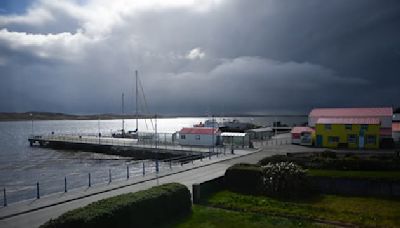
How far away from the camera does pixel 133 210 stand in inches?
528

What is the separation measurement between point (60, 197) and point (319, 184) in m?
16.6

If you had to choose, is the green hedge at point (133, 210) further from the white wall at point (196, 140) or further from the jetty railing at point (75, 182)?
the white wall at point (196, 140)

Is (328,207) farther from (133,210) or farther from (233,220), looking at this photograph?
(133,210)

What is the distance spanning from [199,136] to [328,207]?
44093 mm

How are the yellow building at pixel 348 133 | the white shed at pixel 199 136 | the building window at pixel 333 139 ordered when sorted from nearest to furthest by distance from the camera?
the yellow building at pixel 348 133
the building window at pixel 333 139
the white shed at pixel 199 136

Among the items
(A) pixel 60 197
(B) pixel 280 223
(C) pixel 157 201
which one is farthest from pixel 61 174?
(B) pixel 280 223

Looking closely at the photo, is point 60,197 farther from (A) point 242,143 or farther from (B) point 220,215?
(A) point 242,143

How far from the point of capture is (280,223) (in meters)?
14.9

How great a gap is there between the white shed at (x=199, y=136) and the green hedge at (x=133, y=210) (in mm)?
41981

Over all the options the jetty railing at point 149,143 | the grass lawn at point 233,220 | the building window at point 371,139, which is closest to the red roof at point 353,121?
the building window at point 371,139

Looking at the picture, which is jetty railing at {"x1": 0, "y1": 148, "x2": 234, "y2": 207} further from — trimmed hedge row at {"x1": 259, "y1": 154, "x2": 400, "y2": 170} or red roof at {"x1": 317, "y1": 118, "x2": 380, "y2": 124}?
red roof at {"x1": 317, "y1": 118, "x2": 380, "y2": 124}

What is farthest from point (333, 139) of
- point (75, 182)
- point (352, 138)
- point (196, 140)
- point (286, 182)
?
point (75, 182)

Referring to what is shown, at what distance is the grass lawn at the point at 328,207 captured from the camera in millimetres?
15344

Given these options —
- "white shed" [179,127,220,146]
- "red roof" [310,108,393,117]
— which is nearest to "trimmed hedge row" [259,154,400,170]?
"white shed" [179,127,220,146]
